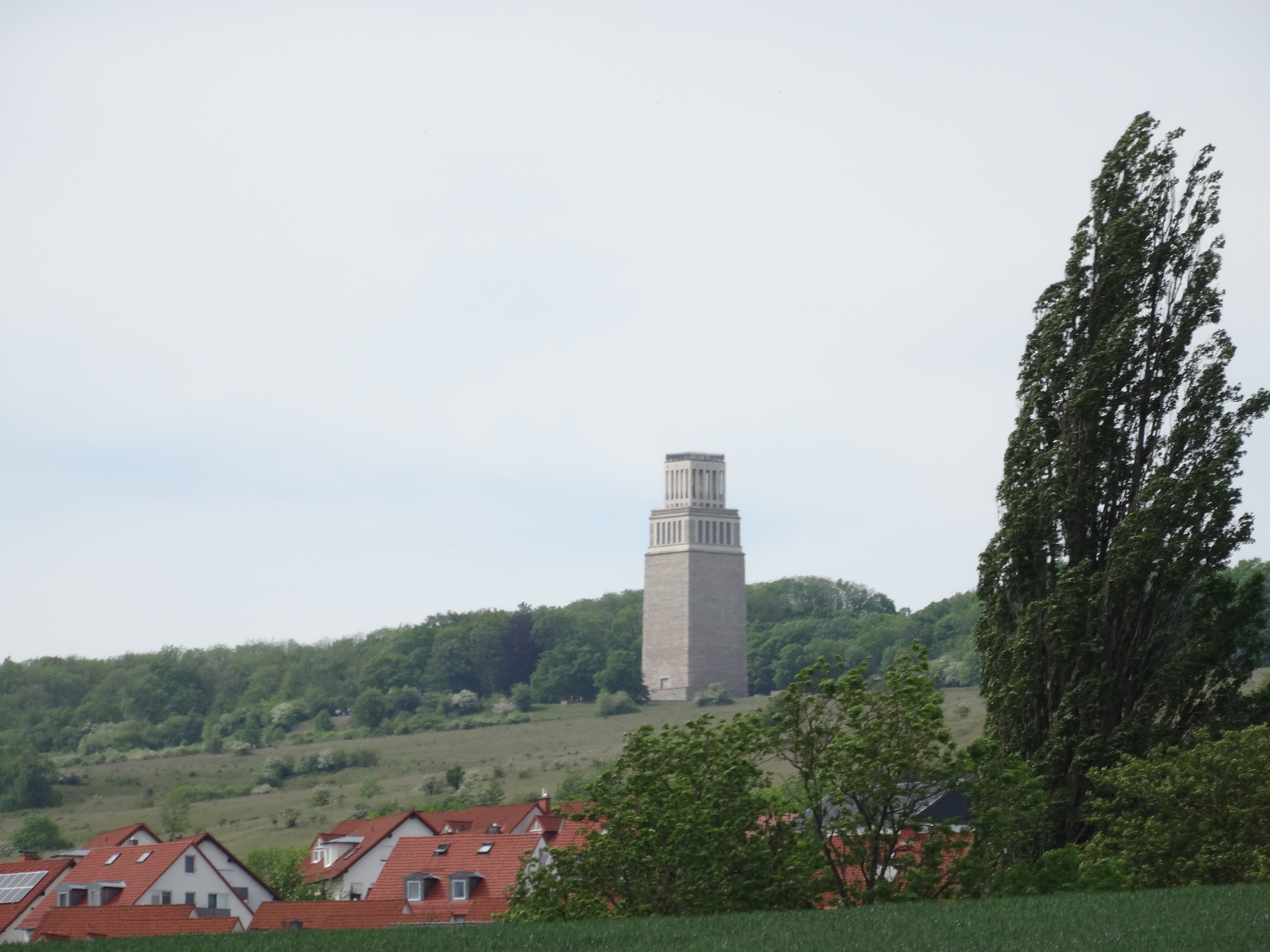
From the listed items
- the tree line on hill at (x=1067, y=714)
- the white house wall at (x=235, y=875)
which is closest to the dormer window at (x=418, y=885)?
the white house wall at (x=235, y=875)

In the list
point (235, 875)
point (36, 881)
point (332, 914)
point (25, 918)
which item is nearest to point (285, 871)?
point (235, 875)

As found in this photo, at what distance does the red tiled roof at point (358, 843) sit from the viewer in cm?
7331

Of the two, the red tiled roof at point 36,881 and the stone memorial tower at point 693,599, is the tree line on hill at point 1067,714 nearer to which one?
the red tiled roof at point 36,881

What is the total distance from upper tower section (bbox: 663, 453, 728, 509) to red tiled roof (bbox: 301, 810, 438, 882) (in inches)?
3731

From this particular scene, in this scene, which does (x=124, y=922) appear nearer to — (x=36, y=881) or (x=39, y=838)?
(x=36, y=881)

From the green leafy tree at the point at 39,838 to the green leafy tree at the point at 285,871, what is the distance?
19593 mm

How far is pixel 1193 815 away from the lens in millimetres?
31188

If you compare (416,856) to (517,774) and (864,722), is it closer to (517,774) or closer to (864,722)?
(864,722)

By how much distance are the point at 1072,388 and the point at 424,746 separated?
115 m

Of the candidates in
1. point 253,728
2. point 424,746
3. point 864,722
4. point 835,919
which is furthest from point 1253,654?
point 253,728

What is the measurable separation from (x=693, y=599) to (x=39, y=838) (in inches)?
2798

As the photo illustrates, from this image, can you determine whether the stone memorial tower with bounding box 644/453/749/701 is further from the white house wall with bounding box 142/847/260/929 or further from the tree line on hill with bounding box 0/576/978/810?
the white house wall with bounding box 142/847/260/929

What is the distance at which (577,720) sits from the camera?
152250 mm

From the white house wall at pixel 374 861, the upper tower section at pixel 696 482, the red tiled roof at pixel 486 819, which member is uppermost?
the upper tower section at pixel 696 482
